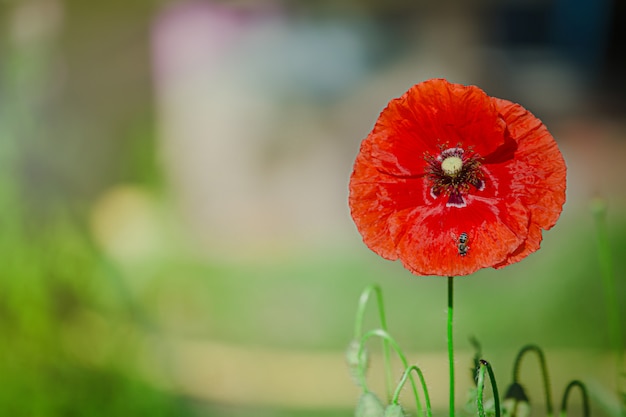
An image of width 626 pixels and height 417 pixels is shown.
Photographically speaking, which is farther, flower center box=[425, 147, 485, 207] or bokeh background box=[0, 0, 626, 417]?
bokeh background box=[0, 0, 626, 417]

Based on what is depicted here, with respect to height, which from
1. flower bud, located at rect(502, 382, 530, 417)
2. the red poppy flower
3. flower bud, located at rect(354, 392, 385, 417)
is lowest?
flower bud, located at rect(354, 392, 385, 417)

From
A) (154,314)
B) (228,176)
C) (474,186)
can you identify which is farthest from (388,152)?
(228,176)

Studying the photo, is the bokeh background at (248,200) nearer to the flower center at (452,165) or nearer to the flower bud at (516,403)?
the flower bud at (516,403)

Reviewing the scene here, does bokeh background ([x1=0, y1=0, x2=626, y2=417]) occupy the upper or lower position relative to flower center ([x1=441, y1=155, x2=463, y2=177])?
upper

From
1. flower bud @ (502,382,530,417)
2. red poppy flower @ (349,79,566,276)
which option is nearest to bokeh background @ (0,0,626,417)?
flower bud @ (502,382,530,417)

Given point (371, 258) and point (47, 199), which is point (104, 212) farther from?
point (371, 258)

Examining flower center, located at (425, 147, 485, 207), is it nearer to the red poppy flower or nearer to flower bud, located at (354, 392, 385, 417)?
the red poppy flower
